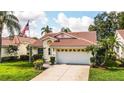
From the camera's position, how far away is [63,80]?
15.9 m

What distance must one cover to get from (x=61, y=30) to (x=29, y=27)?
14.3 feet

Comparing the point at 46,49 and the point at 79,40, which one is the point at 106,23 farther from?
the point at 46,49

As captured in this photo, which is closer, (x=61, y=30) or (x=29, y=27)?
(x=29, y=27)

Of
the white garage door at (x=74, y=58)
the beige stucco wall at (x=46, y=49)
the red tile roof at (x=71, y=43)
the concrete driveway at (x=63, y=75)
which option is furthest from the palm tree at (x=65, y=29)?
the concrete driveway at (x=63, y=75)

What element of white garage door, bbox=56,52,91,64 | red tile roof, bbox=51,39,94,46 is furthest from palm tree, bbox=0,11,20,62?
white garage door, bbox=56,52,91,64

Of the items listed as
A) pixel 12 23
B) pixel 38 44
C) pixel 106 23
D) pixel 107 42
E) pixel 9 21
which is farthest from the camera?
pixel 38 44

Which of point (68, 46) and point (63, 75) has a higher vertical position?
point (68, 46)

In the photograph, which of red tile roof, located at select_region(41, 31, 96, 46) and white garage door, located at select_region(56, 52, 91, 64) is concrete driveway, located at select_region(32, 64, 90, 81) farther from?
red tile roof, located at select_region(41, 31, 96, 46)

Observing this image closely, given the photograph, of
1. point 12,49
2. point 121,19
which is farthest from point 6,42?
point 121,19

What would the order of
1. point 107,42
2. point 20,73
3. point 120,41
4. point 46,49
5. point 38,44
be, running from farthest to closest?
1. point 38,44
2. point 46,49
3. point 120,41
4. point 107,42
5. point 20,73

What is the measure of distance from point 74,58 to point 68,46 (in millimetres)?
1395

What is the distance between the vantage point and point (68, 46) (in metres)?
23.9
